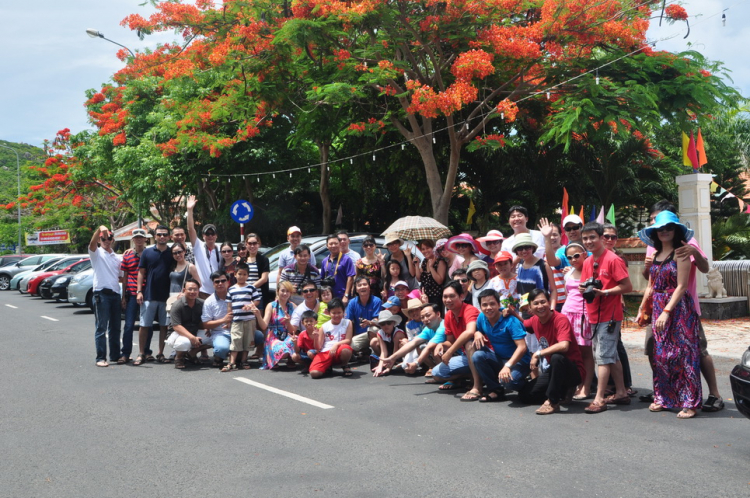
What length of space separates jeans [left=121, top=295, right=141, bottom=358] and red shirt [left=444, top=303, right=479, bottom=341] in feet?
15.5

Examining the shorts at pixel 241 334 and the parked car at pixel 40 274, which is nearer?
the shorts at pixel 241 334

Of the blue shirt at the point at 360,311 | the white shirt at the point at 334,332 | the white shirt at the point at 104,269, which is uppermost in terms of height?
the white shirt at the point at 104,269

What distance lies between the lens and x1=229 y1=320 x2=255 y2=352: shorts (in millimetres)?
9016

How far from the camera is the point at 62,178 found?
119ft

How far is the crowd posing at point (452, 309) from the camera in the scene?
20.5ft

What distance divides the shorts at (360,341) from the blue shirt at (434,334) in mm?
1040

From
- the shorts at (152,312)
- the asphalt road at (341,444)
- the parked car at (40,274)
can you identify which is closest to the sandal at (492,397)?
the asphalt road at (341,444)

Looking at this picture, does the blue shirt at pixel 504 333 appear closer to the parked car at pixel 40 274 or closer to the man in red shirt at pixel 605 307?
the man in red shirt at pixel 605 307

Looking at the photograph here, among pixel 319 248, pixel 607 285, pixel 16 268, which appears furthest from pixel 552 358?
pixel 16 268

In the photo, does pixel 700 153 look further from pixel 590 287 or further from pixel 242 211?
pixel 242 211

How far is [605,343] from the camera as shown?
6453mm

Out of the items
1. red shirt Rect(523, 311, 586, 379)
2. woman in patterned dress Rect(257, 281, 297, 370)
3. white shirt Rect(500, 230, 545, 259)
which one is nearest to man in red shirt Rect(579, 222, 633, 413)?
red shirt Rect(523, 311, 586, 379)

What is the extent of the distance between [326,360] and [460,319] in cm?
197

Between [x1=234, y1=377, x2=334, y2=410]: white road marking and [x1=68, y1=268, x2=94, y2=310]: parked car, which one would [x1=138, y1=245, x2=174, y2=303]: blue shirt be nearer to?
[x1=234, y1=377, x2=334, y2=410]: white road marking
